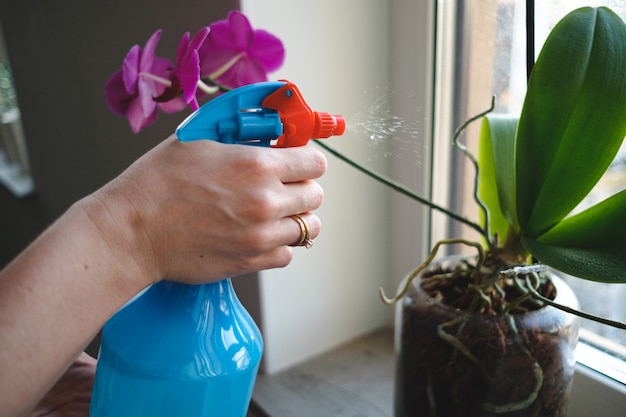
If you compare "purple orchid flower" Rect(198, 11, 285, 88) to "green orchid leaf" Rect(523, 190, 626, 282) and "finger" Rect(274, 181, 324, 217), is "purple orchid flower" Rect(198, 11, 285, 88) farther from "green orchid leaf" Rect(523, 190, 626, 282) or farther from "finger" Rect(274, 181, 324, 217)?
"green orchid leaf" Rect(523, 190, 626, 282)

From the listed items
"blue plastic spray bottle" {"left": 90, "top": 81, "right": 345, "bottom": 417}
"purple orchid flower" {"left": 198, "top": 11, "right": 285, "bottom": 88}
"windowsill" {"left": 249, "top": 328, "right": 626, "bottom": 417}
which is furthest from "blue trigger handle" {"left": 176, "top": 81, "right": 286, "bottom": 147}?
"windowsill" {"left": 249, "top": 328, "right": 626, "bottom": 417}

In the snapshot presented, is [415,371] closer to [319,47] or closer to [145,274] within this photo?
→ [145,274]

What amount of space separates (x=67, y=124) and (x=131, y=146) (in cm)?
32

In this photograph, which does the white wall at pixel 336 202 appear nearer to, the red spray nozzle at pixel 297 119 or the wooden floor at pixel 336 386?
the wooden floor at pixel 336 386

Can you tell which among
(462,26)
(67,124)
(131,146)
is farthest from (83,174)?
(462,26)

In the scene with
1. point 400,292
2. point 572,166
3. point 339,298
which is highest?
point 572,166

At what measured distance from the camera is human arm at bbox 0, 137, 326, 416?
350 mm

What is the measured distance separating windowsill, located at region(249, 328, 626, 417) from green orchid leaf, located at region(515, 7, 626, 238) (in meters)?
0.22

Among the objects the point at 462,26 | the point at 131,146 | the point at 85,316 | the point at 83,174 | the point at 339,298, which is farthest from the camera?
the point at 83,174

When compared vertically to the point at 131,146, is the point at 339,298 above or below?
below

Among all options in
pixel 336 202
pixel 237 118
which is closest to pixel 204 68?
pixel 237 118

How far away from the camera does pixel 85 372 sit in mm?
529

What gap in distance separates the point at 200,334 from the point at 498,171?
29 centimetres

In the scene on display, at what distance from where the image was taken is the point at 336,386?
0.68 m
